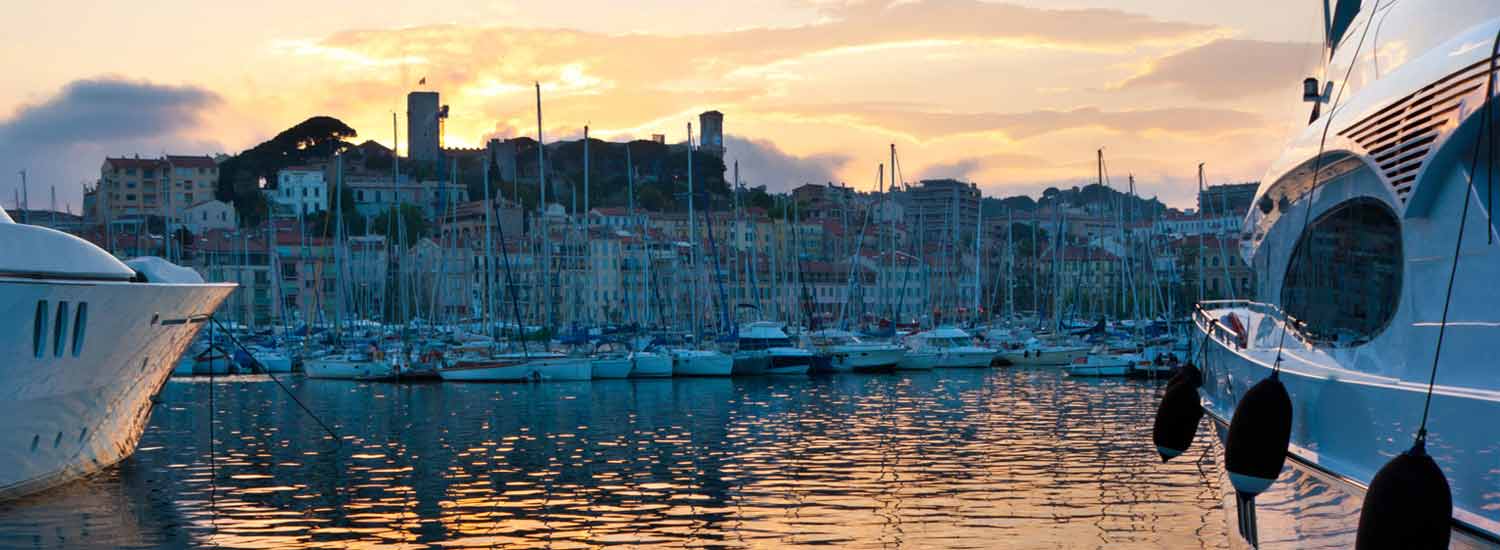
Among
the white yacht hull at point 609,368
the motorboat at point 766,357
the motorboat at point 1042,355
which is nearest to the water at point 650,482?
the white yacht hull at point 609,368

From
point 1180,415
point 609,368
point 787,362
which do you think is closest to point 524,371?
point 609,368

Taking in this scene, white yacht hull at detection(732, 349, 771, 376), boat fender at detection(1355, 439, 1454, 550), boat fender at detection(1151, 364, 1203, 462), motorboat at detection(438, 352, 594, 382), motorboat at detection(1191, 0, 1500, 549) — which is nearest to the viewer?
boat fender at detection(1355, 439, 1454, 550)

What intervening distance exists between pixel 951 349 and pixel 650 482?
147ft

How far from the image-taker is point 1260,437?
30.0ft

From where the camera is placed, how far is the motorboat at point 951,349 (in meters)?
65.1

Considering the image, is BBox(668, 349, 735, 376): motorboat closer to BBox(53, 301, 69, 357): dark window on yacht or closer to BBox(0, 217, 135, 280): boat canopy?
BBox(0, 217, 135, 280): boat canopy

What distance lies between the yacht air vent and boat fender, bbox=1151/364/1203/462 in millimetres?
4863

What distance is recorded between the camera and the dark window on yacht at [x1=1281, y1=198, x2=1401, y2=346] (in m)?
8.98

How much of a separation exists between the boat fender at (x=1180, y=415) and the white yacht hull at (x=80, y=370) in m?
10.6

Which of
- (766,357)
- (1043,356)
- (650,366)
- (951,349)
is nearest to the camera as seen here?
(650,366)

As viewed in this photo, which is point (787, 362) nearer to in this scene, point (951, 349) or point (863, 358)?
point (863, 358)

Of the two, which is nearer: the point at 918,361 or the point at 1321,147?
the point at 1321,147

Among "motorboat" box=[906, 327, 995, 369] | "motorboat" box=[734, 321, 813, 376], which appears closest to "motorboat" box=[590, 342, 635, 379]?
"motorboat" box=[734, 321, 813, 376]

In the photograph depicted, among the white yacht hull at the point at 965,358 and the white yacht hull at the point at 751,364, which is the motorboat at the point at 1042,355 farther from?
the white yacht hull at the point at 751,364
